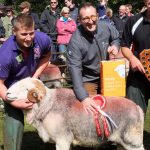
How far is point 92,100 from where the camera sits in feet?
15.1

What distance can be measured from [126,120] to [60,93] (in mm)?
808

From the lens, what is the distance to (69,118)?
4.52 meters

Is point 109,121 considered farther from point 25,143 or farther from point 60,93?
point 25,143

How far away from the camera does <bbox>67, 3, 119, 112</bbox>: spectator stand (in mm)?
4609

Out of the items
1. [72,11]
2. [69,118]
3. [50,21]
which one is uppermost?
[72,11]

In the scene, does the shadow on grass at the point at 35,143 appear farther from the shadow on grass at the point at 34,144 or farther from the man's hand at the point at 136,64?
the man's hand at the point at 136,64

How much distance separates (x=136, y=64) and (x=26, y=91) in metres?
1.32

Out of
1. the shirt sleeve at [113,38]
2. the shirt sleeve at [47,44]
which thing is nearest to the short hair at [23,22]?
the shirt sleeve at [47,44]

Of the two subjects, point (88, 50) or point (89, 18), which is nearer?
point (89, 18)

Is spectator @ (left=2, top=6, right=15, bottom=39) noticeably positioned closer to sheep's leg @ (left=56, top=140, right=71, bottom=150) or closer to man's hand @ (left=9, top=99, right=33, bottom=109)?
man's hand @ (left=9, top=99, right=33, bottom=109)

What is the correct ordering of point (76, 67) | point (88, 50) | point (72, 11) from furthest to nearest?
point (72, 11) < point (88, 50) < point (76, 67)

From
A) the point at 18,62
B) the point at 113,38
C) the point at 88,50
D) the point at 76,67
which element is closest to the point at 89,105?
the point at 76,67

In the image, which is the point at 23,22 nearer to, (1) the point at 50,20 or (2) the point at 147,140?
(2) the point at 147,140

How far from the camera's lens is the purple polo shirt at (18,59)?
448 centimetres
